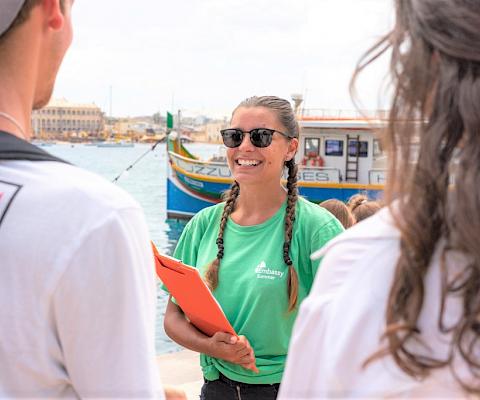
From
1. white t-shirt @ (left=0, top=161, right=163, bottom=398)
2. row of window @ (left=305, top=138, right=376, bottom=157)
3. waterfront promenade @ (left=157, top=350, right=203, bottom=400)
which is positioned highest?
white t-shirt @ (left=0, top=161, right=163, bottom=398)

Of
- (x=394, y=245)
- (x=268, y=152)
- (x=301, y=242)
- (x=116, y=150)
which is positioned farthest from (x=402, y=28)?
(x=116, y=150)

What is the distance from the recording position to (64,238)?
1.18m

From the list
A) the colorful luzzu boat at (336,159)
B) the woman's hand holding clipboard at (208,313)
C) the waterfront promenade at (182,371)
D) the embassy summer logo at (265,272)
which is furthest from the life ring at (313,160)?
the woman's hand holding clipboard at (208,313)

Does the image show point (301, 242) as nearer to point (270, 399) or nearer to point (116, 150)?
→ point (270, 399)

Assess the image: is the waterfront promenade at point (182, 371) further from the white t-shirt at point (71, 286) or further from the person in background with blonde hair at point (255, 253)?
the white t-shirt at point (71, 286)

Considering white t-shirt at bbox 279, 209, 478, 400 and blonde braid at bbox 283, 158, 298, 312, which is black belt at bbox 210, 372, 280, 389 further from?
white t-shirt at bbox 279, 209, 478, 400

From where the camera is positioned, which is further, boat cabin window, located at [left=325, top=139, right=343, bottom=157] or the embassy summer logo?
boat cabin window, located at [left=325, top=139, right=343, bottom=157]

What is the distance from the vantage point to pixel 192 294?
2.48 m

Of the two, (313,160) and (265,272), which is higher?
(265,272)

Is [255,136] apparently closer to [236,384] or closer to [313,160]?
[236,384]

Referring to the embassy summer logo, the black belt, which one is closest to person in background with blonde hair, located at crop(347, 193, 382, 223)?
the embassy summer logo

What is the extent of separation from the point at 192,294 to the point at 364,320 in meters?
1.50

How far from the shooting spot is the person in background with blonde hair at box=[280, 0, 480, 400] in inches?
39.8

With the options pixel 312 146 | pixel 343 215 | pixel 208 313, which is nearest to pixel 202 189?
pixel 312 146
